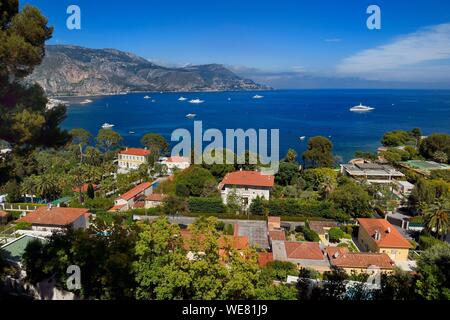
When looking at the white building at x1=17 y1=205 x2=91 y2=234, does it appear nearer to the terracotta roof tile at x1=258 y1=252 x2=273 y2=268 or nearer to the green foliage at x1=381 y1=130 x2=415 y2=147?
the terracotta roof tile at x1=258 y1=252 x2=273 y2=268

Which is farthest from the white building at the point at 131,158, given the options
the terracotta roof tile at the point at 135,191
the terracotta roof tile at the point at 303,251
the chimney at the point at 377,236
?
the chimney at the point at 377,236

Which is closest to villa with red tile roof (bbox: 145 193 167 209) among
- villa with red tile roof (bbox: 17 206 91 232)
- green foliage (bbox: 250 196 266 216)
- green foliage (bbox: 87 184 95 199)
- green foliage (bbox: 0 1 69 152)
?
green foliage (bbox: 87 184 95 199)

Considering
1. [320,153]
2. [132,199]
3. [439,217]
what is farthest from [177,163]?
[439,217]

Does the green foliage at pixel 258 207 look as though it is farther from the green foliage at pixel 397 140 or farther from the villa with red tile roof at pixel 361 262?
the green foliage at pixel 397 140

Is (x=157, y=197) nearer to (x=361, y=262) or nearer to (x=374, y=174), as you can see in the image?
(x=361, y=262)

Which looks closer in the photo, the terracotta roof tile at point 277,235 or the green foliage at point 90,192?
the terracotta roof tile at point 277,235
